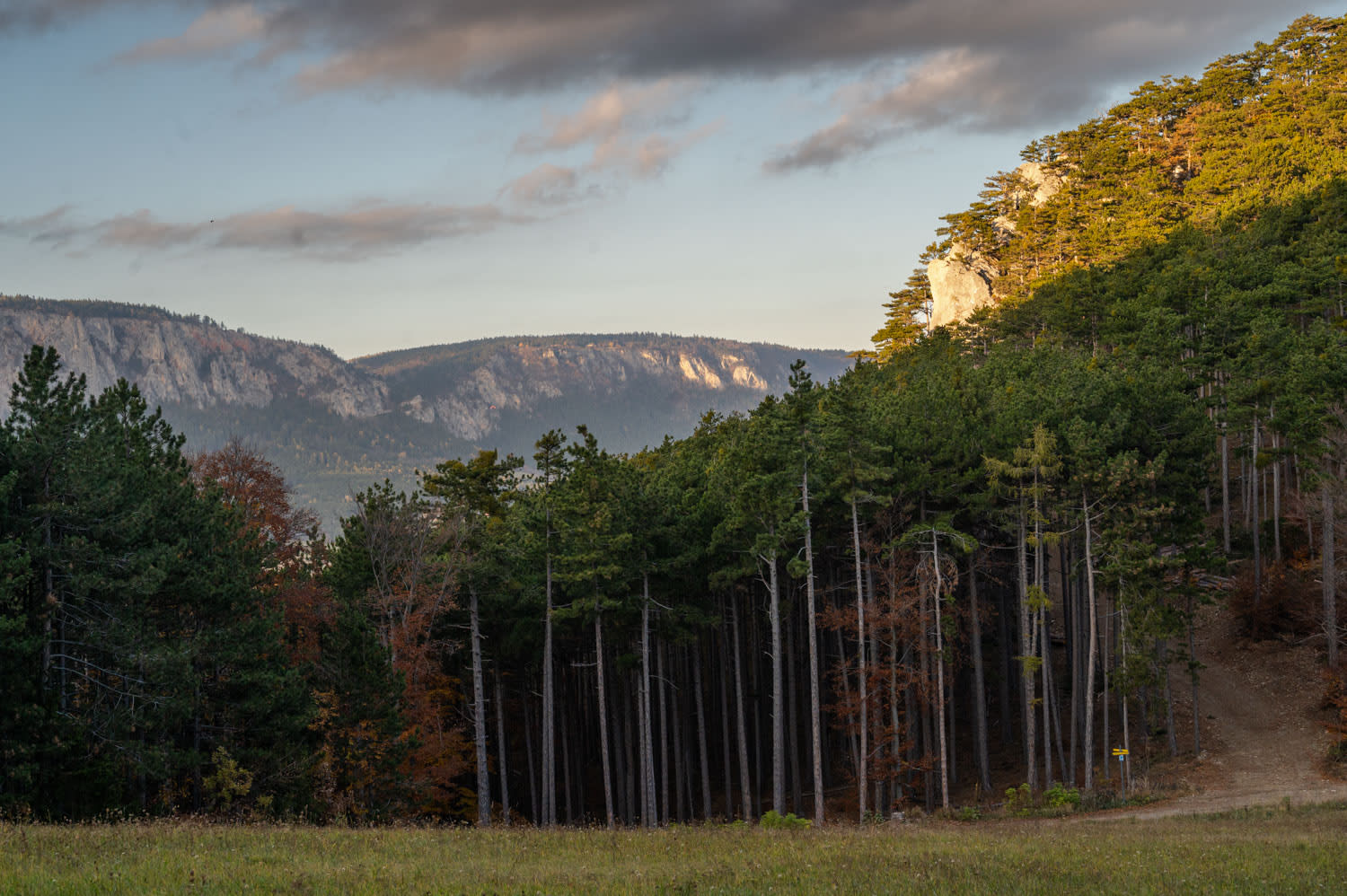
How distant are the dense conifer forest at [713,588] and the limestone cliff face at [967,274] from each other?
37857 millimetres

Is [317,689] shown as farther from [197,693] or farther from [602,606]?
[602,606]

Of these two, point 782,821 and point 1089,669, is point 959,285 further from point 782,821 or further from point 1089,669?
point 782,821

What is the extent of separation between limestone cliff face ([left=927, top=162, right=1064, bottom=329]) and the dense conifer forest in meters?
37.9

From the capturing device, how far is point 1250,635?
1606 inches

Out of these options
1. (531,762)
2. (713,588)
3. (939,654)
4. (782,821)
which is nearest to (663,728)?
(713,588)

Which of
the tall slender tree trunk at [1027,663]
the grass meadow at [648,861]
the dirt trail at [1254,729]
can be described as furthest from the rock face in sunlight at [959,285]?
the grass meadow at [648,861]

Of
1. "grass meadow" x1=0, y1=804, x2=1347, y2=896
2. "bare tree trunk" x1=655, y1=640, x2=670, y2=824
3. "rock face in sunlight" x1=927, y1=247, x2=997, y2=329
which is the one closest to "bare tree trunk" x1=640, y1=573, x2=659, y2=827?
"bare tree trunk" x1=655, y1=640, x2=670, y2=824

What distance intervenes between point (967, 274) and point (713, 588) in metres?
70.2

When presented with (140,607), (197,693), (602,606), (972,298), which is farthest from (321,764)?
(972,298)

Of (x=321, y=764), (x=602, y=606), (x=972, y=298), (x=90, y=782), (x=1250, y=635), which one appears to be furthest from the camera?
(x=972, y=298)

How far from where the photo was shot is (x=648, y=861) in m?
15.4

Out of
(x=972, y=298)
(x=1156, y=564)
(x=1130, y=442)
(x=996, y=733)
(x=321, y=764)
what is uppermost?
(x=972, y=298)

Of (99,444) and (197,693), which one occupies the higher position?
(99,444)

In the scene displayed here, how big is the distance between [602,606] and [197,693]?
42.5ft
